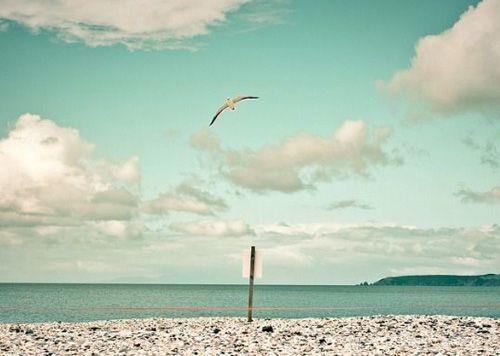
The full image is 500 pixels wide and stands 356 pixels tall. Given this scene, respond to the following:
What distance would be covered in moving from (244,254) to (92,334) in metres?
6.93

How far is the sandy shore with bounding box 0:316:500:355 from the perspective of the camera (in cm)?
1936

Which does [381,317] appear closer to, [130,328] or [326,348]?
[326,348]

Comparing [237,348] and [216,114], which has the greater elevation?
[216,114]

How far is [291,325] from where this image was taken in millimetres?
24031

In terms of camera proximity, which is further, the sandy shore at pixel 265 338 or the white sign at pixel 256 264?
the white sign at pixel 256 264

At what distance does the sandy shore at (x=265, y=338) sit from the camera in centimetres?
1936

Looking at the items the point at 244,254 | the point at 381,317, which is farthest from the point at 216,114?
the point at 381,317

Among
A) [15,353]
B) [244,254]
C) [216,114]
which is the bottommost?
[15,353]

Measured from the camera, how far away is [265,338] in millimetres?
21109

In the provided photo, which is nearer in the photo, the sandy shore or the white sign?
the sandy shore

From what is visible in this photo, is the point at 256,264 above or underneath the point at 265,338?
above

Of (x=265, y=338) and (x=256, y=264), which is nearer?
(x=265, y=338)

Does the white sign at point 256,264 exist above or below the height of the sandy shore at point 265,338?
above

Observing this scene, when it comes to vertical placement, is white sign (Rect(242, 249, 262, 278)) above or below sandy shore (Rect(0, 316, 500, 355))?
above
